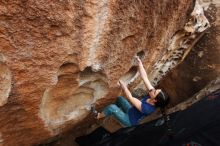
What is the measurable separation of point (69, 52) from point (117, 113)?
1.05m

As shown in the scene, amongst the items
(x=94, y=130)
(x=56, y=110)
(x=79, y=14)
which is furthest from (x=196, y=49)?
(x=79, y=14)

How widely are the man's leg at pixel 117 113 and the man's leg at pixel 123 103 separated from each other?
0.05 metres

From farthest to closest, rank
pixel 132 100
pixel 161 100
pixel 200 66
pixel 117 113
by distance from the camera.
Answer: pixel 200 66
pixel 117 113
pixel 132 100
pixel 161 100

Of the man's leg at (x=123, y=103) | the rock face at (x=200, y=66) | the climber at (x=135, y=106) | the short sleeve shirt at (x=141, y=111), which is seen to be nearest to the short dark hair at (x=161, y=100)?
the climber at (x=135, y=106)

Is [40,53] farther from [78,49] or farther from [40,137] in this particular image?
[40,137]

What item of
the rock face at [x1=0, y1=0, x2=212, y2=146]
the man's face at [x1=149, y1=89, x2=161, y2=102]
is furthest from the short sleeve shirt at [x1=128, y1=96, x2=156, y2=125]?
the rock face at [x1=0, y1=0, x2=212, y2=146]

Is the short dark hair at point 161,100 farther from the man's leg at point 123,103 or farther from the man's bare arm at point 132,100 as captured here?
the man's leg at point 123,103

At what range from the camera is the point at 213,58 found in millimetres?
4391

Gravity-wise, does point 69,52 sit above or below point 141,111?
above

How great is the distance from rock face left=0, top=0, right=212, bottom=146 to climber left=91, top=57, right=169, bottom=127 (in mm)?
100

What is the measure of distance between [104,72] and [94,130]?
101 centimetres

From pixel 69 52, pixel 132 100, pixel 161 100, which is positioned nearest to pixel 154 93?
pixel 161 100

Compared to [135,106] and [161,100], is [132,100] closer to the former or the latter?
[135,106]

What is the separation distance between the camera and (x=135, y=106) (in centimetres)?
330
